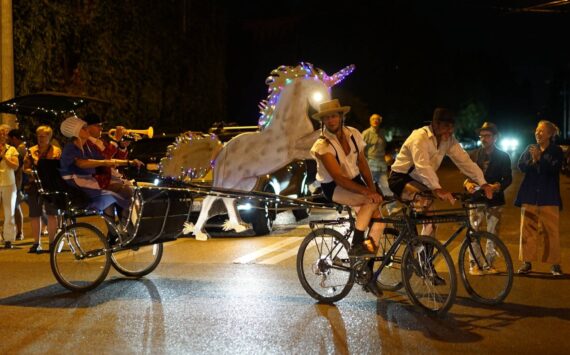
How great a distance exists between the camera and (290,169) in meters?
13.5

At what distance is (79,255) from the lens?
8.30 meters

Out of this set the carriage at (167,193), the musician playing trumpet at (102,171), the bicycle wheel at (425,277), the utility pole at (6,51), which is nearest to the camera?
the bicycle wheel at (425,277)

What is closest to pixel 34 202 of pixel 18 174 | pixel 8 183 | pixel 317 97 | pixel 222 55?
pixel 8 183

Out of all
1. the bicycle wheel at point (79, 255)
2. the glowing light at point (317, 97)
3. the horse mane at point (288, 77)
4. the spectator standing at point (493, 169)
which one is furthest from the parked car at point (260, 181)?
the spectator standing at point (493, 169)

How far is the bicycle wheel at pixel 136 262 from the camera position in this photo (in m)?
8.92

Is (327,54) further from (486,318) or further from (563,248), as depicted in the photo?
(486,318)

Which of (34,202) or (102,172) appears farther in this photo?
(34,202)

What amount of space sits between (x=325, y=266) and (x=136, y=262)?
9.44 ft

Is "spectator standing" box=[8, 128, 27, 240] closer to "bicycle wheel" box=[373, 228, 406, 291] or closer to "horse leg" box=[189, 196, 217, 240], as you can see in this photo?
"horse leg" box=[189, 196, 217, 240]

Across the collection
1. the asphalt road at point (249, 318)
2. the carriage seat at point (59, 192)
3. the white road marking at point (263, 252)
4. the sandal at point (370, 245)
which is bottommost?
the asphalt road at point (249, 318)

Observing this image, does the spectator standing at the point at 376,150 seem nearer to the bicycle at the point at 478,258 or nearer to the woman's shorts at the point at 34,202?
the woman's shorts at the point at 34,202

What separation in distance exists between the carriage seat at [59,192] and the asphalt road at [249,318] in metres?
0.94

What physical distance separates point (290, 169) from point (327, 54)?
3179cm

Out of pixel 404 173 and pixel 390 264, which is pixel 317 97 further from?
pixel 390 264
